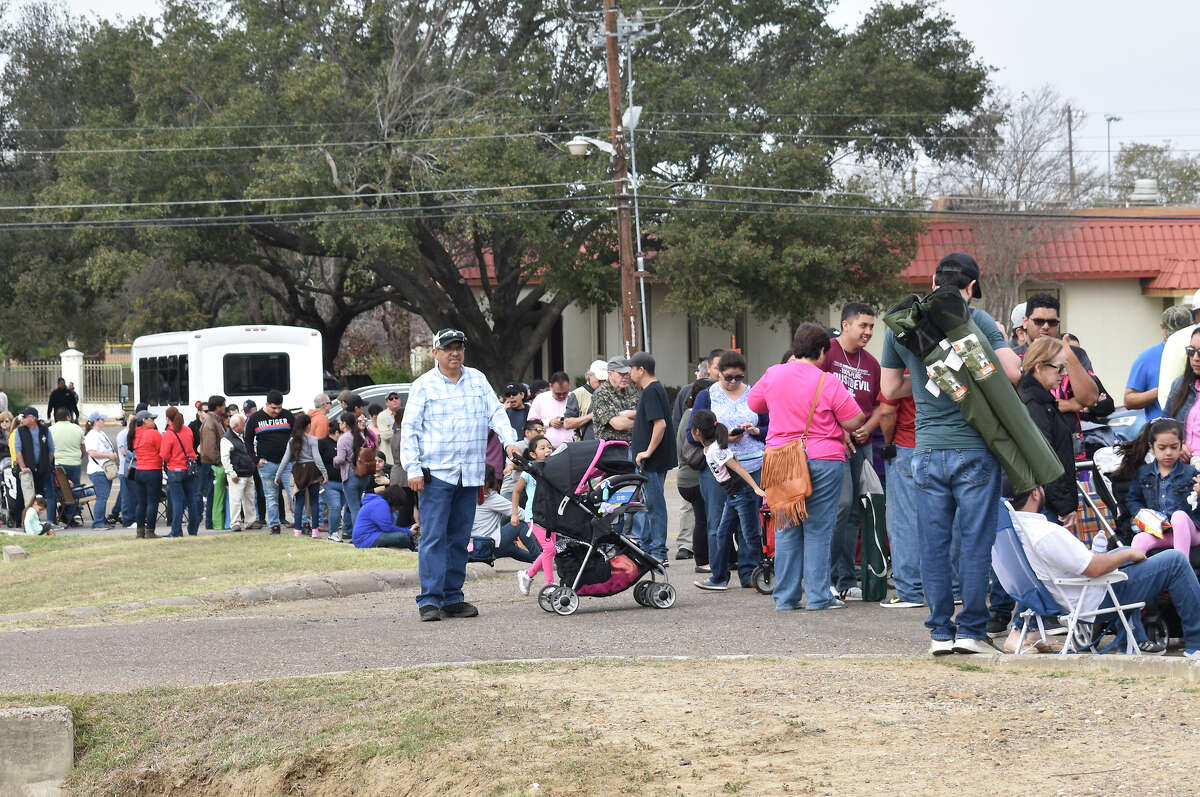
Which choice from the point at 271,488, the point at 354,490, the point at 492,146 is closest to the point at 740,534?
the point at 354,490

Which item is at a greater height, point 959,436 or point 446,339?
point 446,339

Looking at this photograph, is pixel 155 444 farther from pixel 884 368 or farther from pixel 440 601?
pixel 884 368

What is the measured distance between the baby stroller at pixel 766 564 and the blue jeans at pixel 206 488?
10.9 meters

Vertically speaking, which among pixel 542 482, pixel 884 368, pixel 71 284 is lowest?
pixel 542 482

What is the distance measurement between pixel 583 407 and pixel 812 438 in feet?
23.3

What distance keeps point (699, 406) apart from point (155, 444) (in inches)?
386

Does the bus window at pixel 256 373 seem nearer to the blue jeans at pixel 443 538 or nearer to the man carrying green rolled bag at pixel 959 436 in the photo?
the blue jeans at pixel 443 538

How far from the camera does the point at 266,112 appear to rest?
3806 cm

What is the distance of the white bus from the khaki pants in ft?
30.9

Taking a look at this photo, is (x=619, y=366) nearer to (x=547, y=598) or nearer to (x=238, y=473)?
(x=547, y=598)

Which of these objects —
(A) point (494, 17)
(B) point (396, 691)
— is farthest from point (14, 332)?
(B) point (396, 691)

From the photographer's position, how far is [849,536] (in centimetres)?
1038

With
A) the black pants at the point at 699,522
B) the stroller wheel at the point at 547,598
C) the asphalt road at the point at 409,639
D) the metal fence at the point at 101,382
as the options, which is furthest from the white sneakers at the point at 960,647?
the metal fence at the point at 101,382

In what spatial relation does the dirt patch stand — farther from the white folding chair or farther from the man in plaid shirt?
the man in plaid shirt
